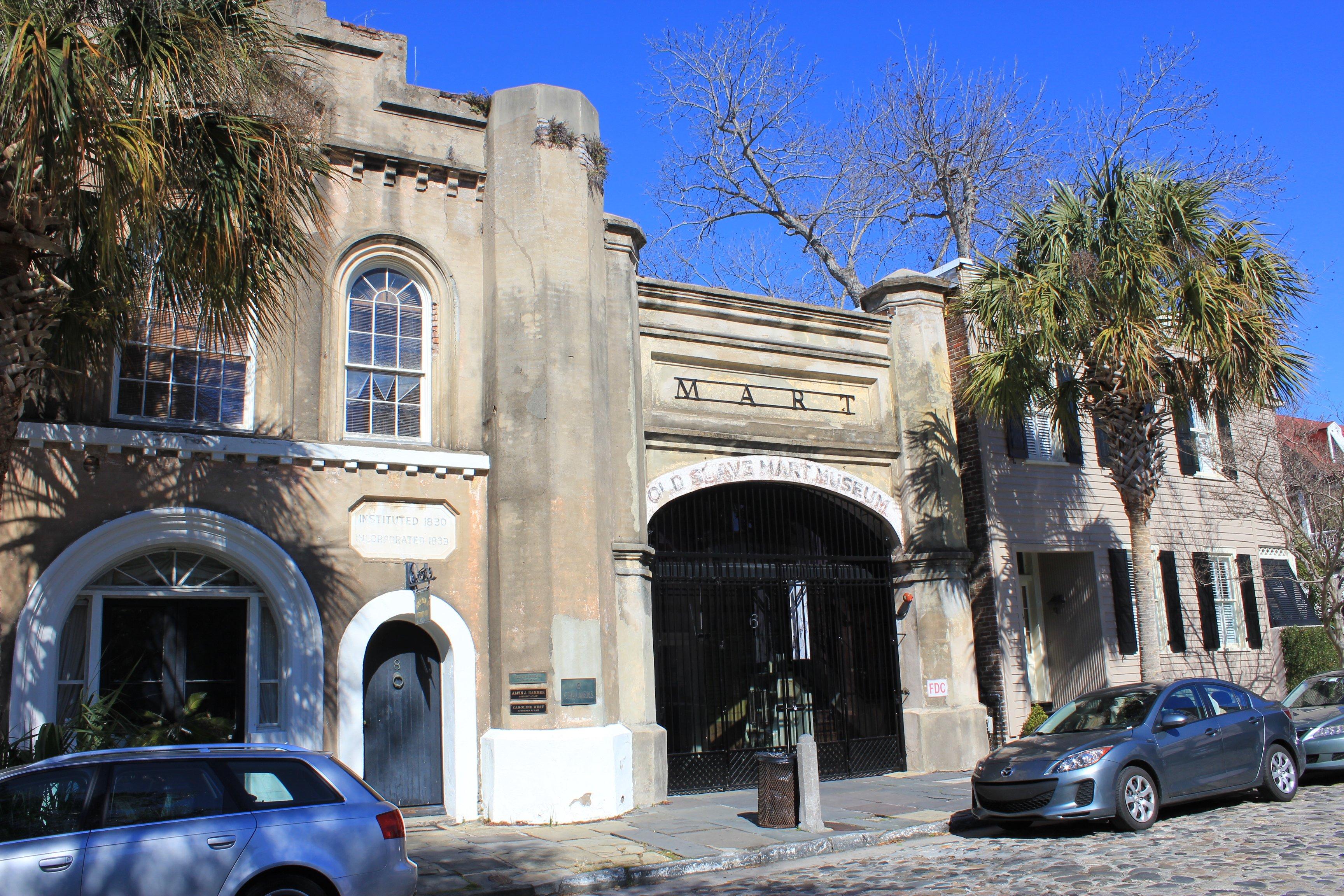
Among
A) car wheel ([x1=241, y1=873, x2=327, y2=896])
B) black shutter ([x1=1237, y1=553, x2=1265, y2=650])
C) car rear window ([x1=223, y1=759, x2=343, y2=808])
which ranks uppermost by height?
black shutter ([x1=1237, y1=553, x2=1265, y2=650])

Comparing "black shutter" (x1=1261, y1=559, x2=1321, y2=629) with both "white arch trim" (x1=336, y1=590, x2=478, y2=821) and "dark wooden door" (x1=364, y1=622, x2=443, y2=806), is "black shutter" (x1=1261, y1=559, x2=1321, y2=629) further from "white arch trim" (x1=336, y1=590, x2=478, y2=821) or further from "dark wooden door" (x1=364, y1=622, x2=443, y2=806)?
"dark wooden door" (x1=364, y1=622, x2=443, y2=806)

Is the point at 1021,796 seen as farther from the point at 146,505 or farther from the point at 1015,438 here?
the point at 146,505

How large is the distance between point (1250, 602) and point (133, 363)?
18.5 m

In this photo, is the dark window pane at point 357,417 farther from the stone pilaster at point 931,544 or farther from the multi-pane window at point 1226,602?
the multi-pane window at point 1226,602

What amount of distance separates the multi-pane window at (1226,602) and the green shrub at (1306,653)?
1.15 metres

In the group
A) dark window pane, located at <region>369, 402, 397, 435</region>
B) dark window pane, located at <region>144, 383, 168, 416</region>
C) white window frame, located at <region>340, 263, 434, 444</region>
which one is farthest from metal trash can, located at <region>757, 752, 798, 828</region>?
dark window pane, located at <region>144, 383, 168, 416</region>

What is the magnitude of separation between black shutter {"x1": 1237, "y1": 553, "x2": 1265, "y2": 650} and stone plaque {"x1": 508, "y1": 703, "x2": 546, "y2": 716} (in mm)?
13927

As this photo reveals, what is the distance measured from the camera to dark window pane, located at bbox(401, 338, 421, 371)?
12.6 m

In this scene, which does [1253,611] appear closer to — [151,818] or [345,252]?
[345,252]

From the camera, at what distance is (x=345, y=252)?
12.4 meters

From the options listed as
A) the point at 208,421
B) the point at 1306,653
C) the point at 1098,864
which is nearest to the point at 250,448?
the point at 208,421

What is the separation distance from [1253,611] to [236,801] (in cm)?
1837

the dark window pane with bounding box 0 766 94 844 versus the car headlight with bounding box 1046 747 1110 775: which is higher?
the dark window pane with bounding box 0 766 94 844

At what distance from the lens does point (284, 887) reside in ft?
20.5
